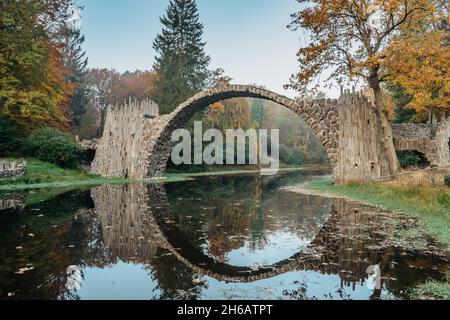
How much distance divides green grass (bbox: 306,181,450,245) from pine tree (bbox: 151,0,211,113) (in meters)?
19.5

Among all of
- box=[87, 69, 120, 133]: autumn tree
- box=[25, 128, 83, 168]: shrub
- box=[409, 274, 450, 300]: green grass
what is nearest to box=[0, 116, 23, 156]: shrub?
box=[25, 128, 83, 168]: shrub

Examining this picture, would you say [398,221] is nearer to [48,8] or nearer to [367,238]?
[367,238]

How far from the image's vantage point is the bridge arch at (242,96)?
13.5 meters

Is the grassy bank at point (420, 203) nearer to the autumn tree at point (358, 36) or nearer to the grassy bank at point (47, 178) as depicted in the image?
the autumn tree at point (358, 36)

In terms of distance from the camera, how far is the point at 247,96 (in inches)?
669

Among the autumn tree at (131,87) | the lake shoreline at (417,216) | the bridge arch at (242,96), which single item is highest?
the autumn tree at (131,87)

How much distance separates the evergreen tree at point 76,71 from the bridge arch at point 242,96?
51.0ft

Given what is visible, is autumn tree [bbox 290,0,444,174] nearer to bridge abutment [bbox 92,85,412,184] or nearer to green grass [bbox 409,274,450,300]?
bridge abutment [bbox 92,85,412,184]

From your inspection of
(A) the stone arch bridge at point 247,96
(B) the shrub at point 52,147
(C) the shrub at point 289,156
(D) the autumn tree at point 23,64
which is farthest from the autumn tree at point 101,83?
(B) the shrub at point 52,147

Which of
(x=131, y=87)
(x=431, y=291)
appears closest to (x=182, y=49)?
(x=131, y=87)

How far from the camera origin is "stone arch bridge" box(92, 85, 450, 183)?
1268 centimetres

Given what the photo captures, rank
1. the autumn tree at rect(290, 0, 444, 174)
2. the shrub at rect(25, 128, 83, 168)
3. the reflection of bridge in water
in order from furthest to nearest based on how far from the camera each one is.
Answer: the shrub at rect(25, 128, 83, 168) < the autumn tree at rect(290, 0, 444, 174) < the reflection of bridge in water
